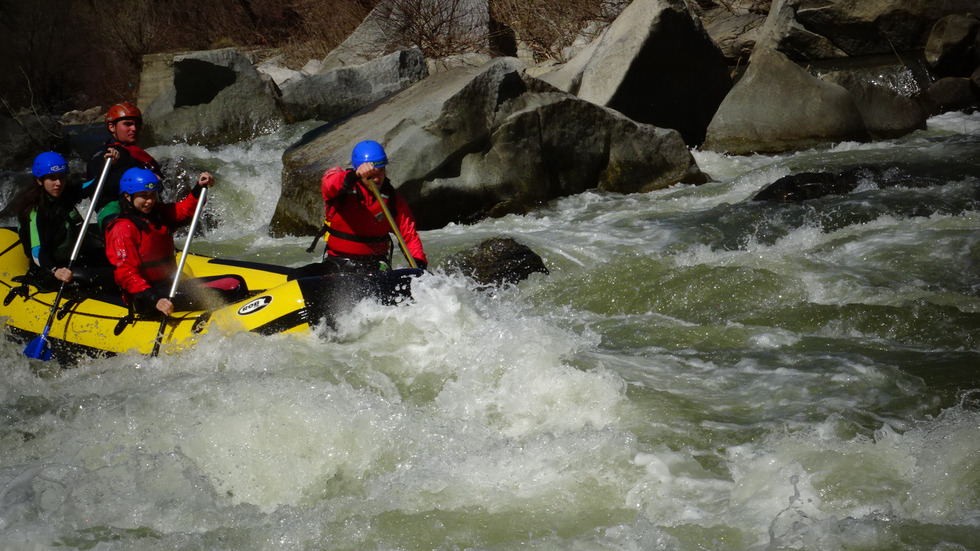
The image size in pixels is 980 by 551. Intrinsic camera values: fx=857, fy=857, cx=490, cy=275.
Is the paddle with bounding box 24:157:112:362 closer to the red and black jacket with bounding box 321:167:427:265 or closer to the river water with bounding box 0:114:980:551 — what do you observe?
the river water with bounding box 0:114:980:551

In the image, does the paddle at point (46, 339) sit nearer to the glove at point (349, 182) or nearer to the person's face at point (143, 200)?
the person's face at point (143, 200)

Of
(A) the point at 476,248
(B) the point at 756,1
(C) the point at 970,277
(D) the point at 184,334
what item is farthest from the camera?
(B) the point at 756,1

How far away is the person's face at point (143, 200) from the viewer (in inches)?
184

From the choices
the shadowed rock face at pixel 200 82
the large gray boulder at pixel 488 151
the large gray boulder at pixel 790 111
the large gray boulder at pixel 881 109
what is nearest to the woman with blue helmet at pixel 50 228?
the large gray boulder at pixel 488 151

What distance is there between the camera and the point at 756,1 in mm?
13766

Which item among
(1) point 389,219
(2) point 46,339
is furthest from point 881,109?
(2) point 46,339

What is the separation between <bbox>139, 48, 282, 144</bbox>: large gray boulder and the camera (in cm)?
1185

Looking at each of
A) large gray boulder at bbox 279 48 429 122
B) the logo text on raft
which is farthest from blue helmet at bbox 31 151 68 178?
large gray boulder at bbox 279 48 429 122

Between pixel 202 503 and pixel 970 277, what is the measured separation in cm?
449

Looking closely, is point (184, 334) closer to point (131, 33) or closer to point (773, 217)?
point (773, 217)

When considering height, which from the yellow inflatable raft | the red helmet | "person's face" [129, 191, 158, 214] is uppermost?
the red helmet

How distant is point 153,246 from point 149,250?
34mm

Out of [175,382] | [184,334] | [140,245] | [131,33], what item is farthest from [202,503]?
[131,33]

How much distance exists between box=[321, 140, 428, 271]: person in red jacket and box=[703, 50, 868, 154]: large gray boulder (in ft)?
17.8
